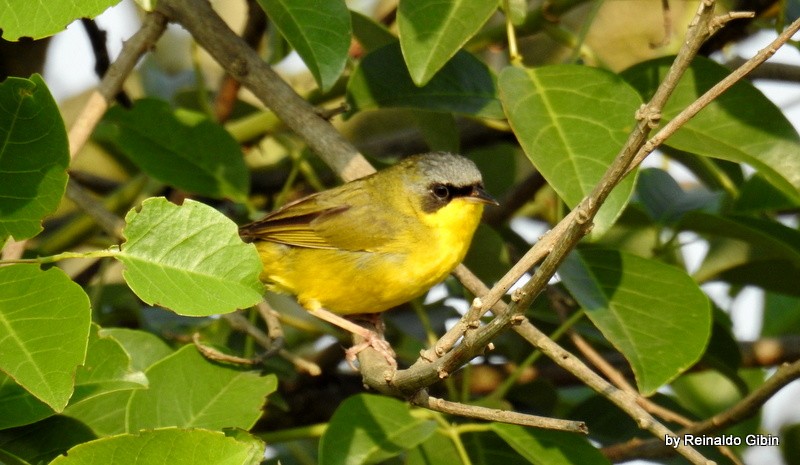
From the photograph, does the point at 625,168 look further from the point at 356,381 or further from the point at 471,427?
the point at 356,381

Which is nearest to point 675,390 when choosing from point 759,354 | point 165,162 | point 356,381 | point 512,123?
point 759,354

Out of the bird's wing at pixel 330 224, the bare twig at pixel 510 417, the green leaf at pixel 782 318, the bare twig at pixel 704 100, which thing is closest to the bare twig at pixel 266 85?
the bird's wing at pixel 330 224

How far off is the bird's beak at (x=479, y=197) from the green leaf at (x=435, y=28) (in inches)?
44.5

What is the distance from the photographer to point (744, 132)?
2902 mm

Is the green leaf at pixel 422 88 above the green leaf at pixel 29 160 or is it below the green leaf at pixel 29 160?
above

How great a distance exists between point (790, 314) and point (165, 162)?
288cm

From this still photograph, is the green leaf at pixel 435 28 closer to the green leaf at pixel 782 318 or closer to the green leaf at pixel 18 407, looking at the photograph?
the green leaf at pixel 18 407

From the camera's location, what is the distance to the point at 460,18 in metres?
2.70

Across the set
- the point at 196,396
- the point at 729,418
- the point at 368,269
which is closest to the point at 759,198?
the point at 729,418

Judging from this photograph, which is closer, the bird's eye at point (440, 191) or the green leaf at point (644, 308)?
the green leaf at point (644, 308)

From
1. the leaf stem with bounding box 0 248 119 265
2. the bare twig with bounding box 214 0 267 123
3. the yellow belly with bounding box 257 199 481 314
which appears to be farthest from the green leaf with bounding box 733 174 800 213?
the leaf stem with bounding box 0 248 119 265

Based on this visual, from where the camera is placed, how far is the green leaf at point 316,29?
2797mm

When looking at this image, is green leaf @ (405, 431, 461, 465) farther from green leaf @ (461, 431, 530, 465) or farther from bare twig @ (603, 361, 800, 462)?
bare twig @ (603, 361, 800, 462)

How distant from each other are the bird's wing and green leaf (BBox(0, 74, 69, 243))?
63.0 inches
